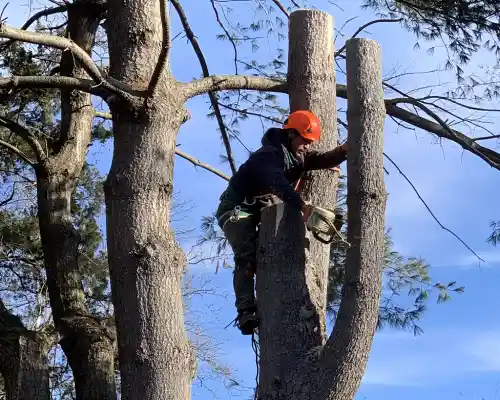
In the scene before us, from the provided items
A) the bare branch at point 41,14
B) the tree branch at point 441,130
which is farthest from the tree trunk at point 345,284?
the bare branch at point 41,14

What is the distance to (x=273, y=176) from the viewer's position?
3.93 m

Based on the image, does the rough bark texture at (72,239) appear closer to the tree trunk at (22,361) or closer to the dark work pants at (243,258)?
the tree trunk at (22,361)

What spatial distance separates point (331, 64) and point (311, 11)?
320 millimetres

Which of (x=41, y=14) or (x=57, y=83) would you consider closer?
(x=57, y=83)

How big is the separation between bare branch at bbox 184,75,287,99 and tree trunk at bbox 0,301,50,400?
7.85ft

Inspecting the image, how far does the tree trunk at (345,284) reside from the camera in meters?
3.34

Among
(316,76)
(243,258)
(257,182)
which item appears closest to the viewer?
(243,258)

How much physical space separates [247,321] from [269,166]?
0.79 metres

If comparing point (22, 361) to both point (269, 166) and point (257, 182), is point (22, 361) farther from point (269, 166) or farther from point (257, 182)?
point (269, 166)

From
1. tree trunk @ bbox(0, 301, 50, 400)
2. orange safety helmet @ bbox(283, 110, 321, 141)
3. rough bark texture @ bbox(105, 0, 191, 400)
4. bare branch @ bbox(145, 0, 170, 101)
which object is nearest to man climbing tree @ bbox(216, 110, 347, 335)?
orange safety helmet @ bbox(283, 110, 321, 141)

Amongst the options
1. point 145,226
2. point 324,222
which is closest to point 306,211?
point 324,222

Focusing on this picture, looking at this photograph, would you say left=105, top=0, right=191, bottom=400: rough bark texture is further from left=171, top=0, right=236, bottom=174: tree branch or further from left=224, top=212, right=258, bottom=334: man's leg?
left=171, top=0, right=236, bottom=174: tree branch

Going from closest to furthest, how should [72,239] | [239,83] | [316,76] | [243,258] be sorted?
[243,258], [316,76], [239,83], [72,239]

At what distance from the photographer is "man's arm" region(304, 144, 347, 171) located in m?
4.14
